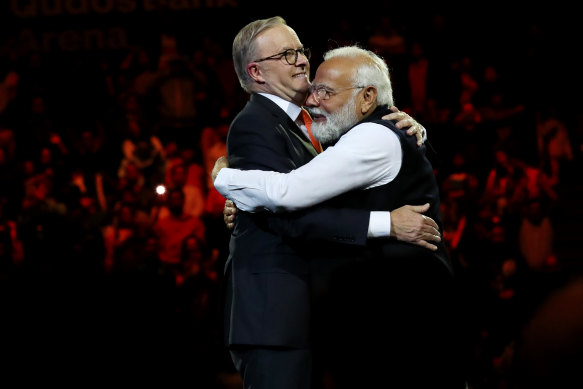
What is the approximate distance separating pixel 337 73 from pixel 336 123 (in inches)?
7.2

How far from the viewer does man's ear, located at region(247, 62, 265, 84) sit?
10.4 feet

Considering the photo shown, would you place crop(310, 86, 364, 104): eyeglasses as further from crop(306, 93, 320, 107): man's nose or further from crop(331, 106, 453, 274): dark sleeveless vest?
crop(331, 106, 453, 274): dark sleeveless vest

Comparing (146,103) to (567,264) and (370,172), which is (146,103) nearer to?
(567,264)

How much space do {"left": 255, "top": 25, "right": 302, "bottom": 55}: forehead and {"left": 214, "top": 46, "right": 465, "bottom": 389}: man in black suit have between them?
8.5 inches

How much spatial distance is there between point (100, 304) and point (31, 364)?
0.64 metres

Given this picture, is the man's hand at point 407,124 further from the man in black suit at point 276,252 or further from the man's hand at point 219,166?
the man's hand at point 219,166

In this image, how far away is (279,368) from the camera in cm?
273

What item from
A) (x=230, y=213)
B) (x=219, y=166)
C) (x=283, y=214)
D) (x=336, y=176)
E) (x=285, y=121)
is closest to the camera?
(x=336, y=176)

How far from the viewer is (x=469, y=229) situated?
26.8 ft

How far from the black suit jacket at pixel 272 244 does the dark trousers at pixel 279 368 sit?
35mm

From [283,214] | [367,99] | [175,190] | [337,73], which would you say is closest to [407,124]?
[367,99]

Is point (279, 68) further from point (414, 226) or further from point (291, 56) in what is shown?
point (414, 226)

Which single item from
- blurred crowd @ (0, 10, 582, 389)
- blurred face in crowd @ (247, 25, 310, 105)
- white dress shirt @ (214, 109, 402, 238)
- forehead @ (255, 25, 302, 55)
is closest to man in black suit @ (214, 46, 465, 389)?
white dress shirt @ (214, 109, 402, 238)

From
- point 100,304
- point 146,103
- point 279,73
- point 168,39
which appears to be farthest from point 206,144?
point 279,73
